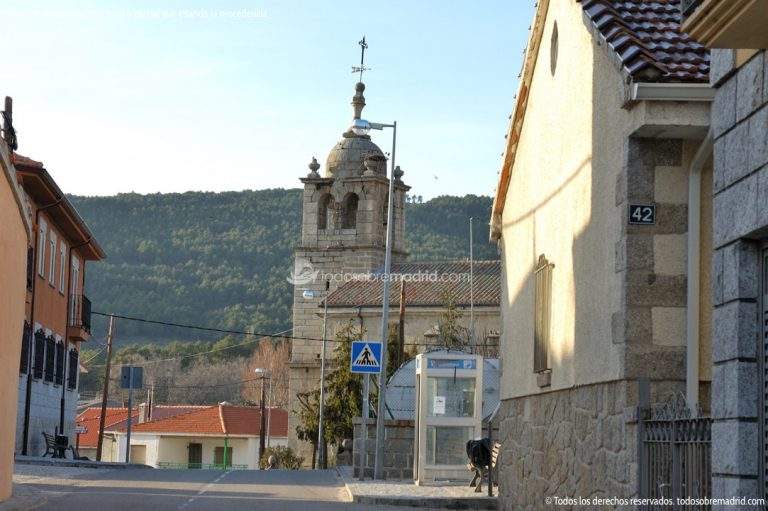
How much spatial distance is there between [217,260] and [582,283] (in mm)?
139480

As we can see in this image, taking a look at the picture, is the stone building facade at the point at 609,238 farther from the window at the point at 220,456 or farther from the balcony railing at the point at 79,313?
the window at the point at 220,456

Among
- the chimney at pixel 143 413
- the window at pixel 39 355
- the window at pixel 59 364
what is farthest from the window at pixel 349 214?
the window at pixel 39 355

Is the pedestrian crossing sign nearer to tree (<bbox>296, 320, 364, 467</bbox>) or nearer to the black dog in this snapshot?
the black dog

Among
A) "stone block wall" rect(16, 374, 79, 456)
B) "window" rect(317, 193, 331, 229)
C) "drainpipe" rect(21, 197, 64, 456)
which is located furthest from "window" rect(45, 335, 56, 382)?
"window" rect(317, 193, 331, 229)

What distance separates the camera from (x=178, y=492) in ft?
76.0

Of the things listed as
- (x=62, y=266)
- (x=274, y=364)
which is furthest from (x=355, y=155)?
(x=62, y=266)

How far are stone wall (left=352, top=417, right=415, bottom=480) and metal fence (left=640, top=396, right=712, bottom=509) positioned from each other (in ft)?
57.6

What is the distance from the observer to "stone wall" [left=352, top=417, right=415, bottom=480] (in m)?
29.9

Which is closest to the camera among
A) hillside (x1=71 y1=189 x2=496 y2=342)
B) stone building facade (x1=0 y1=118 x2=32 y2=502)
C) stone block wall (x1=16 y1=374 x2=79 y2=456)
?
stone building facade (x1=0 y1=118 x2=32 y2=502)

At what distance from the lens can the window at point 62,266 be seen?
141 ft

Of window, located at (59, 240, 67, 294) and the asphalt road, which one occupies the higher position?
window, located at (59, 240, 67, 294)

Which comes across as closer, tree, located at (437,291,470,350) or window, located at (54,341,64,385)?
window, located at (54,341,64,385)

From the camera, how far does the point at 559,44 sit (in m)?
16.6

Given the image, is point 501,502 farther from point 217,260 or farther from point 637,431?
point 217,260
